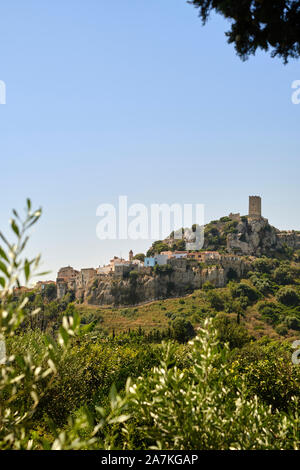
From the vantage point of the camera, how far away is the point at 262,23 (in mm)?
4836

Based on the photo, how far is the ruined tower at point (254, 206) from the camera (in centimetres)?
10950

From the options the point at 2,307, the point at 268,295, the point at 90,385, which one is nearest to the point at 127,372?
the point at 90,385

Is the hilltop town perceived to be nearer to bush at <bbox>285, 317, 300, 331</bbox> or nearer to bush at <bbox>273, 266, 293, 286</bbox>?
bush at <bbox>273, 266, 293, 286</bbox>

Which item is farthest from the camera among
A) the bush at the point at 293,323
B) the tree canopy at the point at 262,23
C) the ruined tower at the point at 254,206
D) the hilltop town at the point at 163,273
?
the ruined tower at the point at 254,206

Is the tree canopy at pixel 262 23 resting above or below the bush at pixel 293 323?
above

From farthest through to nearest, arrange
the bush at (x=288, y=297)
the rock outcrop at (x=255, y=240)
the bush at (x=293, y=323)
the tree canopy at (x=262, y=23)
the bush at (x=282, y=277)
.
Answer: the rock outcrop at (x=255, y=240)
the bush at (x=282, y=277)
the bush at (x=288, y=297)
the bush at (x=293, y=323)
the tree canopy at (x=262, y=23)

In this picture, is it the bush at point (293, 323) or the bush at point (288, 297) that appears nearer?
the bush at point (293, 323)

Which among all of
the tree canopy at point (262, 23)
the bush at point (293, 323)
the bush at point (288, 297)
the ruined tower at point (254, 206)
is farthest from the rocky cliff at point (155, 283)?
the tree canopy at point (262, 23)

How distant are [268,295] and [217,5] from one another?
245ft

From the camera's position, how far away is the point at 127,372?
12.6 m

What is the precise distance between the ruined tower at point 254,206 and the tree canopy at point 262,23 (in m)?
109

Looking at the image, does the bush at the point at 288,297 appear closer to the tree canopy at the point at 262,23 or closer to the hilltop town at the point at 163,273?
the hilltop town at the point at 163,273
